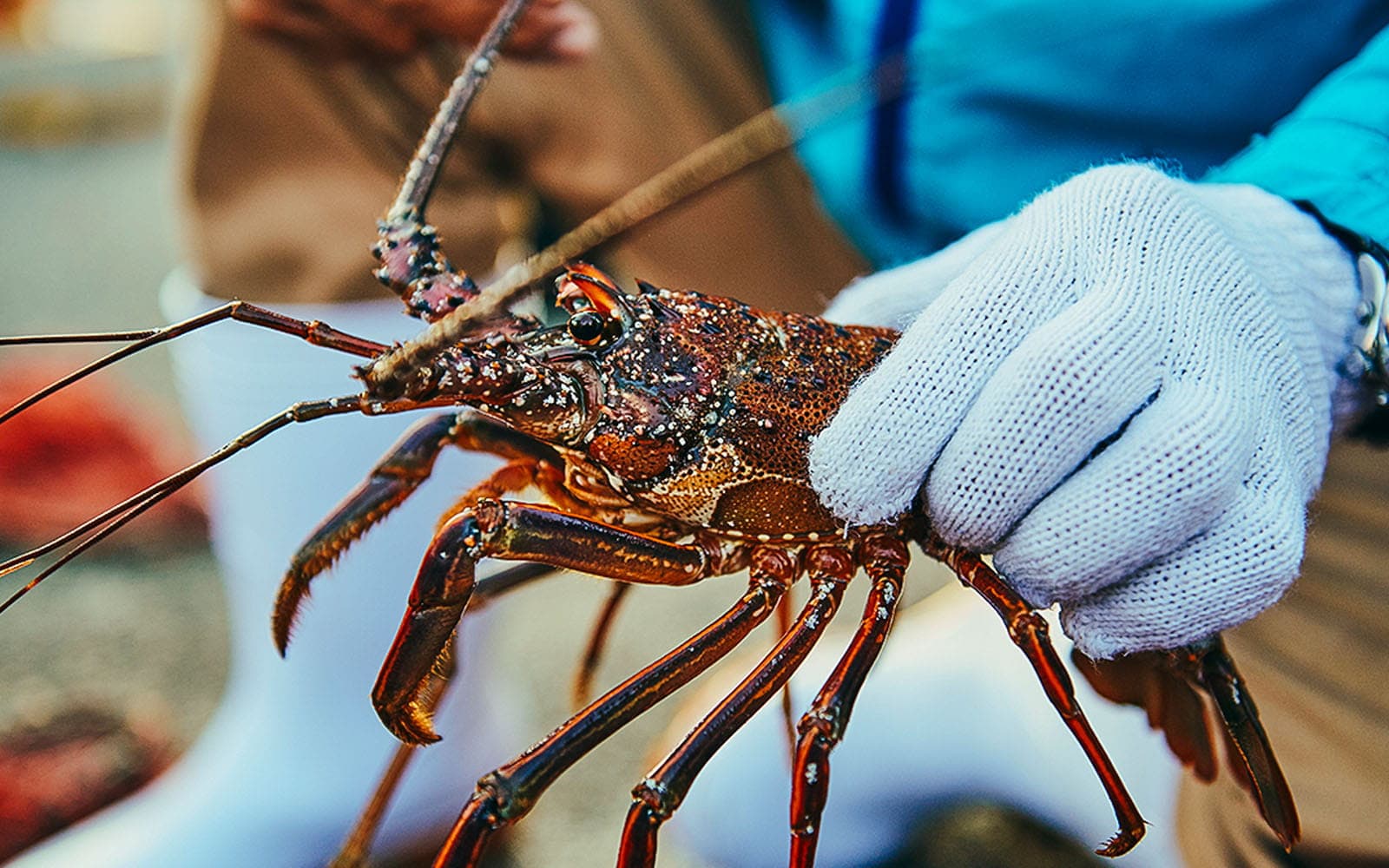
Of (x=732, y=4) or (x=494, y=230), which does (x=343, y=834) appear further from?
(x=732, y=4)

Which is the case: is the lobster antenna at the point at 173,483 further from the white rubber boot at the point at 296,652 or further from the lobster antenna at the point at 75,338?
the white rubber boot at the point at 296,652

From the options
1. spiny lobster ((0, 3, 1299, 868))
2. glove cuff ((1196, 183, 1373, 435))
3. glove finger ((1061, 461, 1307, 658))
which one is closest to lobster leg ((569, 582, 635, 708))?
spiny lobster ((0, 3, 1299, 868))

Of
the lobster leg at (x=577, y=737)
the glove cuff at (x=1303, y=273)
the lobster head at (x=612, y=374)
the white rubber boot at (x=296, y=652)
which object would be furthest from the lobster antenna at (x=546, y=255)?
the white rubber boot at (x=296, y=652)

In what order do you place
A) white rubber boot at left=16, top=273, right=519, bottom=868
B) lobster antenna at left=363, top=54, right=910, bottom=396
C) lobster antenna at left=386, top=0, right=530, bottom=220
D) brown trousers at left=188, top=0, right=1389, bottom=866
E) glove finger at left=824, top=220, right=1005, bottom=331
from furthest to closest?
white rubber boot at left=16, top=273, right=519, bottom=868
brown trousers at left=188, top=0, right=1389, bottom=866
glove finger at left=824, top=220, right=1005, bottom=331
lobster antenna at left=386, top=0, right=530, bottom=220
lobster antenna at left=363, top=54, right=910, bottom=396

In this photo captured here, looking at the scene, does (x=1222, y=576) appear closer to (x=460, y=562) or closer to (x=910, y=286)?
(x=910, y=286)

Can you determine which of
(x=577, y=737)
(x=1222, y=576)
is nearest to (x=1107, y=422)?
(x=1222, y=576)

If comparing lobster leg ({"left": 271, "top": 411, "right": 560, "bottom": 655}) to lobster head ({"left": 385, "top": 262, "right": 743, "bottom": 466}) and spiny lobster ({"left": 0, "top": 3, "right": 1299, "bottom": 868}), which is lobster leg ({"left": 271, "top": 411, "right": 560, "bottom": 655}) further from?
lobster head ({"left": 385, "top": 262, "right": 743, "bottom": 466})
